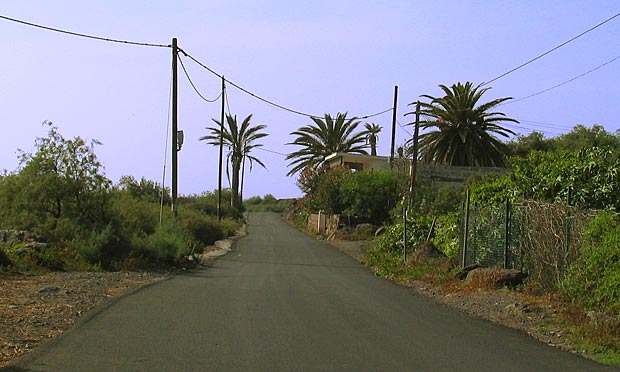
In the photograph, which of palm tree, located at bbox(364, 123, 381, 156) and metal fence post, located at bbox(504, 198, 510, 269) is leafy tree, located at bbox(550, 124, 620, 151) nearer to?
palm tree, located at bbox(364, 123, 381, 156)

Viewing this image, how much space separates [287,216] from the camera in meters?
80.0

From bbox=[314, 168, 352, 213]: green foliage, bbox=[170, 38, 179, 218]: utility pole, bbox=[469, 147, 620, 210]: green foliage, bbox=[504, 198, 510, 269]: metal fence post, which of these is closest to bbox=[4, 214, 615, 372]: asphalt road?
bbox=[504, 198, 510, 269]: metal fence post

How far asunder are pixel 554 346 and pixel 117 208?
17655 millimetres

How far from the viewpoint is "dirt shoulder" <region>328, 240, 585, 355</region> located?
1236 centimetres

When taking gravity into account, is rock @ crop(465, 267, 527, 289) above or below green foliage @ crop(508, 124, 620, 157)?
below

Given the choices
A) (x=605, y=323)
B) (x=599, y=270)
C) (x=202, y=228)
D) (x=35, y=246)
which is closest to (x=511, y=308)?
(x=599, y=270)

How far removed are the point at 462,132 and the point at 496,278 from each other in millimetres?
31300

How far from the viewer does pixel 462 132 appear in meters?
47.4

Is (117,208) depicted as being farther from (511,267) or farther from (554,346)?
(554,346)

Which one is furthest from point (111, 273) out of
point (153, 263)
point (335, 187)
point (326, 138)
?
point (326, 138)

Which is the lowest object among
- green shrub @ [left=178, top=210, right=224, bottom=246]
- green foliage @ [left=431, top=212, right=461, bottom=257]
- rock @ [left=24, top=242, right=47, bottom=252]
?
green shrub @ [left=178, top=210, right=224, bottom=246]

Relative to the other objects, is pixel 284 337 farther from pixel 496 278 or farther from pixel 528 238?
pixel 528 238

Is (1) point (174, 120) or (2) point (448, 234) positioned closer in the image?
(2) point (448, 234)

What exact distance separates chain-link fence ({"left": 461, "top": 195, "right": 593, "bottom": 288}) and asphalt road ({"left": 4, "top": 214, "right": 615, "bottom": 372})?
2515 millimetres
